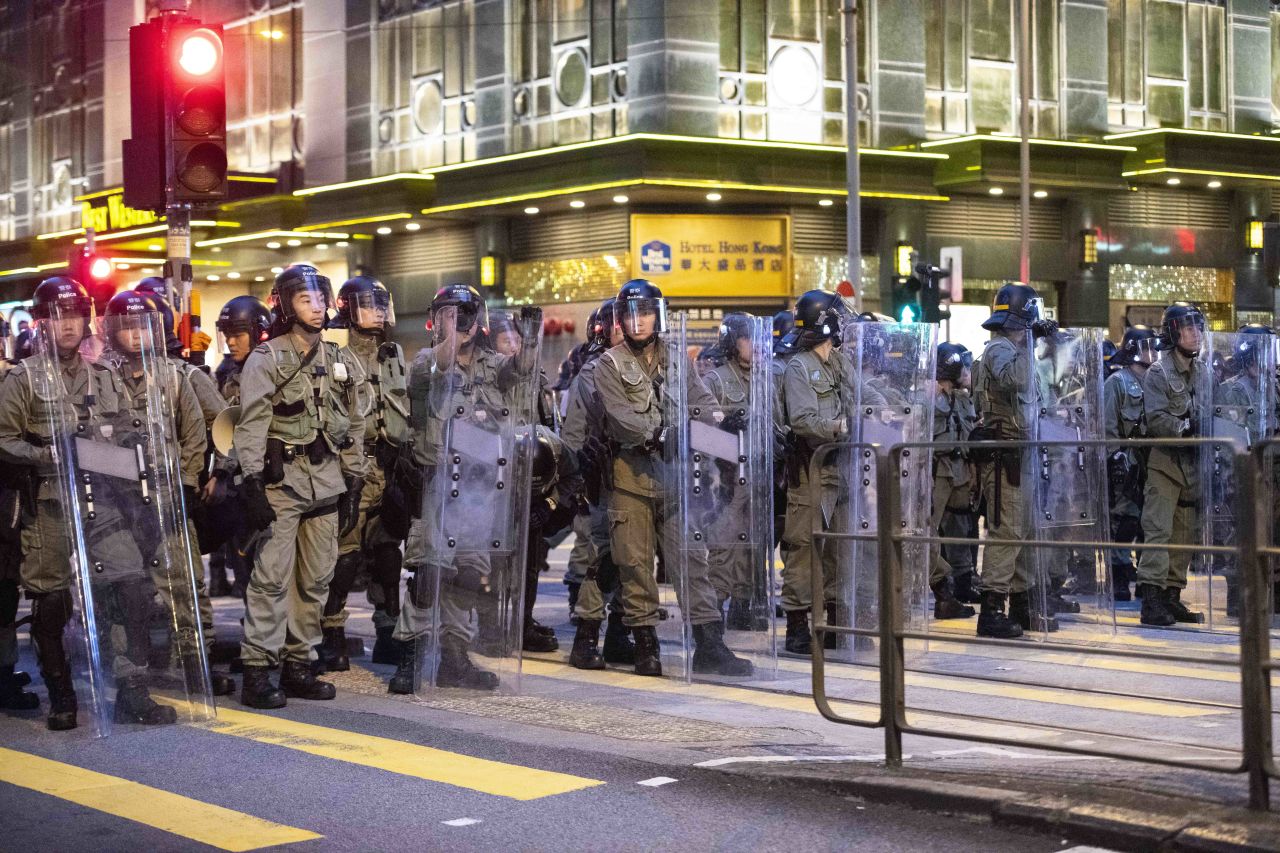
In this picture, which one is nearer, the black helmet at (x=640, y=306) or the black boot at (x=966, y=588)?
the black helmet at (x=640, y=306)

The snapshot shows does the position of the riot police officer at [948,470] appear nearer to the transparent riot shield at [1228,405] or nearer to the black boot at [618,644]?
the transparent riot shield at [1228,405]

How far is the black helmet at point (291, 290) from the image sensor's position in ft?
29.7

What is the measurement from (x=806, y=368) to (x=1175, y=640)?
8.64 ft

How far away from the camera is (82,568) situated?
27.1 ft

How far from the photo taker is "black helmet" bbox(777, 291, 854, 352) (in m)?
10.7

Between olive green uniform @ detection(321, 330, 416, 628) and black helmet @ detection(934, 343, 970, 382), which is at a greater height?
black helmet @ detection(934, 343, 970, 382)

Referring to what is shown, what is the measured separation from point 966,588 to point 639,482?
364 centimetres

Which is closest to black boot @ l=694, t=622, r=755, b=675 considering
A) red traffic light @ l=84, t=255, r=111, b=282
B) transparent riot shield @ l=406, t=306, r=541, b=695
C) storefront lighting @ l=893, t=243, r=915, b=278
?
transparent riot shield @ l=406, t=306, r=541, b=695

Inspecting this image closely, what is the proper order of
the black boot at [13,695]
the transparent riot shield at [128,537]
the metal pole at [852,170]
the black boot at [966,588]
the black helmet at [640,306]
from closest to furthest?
1. the transparent riot shield at [128,537]
2. the black boot at [13,695]
3. the black helmet at [640,306]
4. the black boot at [966,588]
5. the metal pole at [852,170]

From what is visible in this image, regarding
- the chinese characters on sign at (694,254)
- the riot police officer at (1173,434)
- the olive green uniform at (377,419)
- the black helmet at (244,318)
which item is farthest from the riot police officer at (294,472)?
the chinese characters on sign at (694,254)

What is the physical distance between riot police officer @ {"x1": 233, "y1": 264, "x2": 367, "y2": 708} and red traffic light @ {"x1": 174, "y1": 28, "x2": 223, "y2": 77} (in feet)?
9.41

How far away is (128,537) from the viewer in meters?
8.39

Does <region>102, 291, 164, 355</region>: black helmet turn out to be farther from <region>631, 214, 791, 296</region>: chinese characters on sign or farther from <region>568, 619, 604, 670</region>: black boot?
<region>631, 214, 791, 296</region>: chinese characters on sign

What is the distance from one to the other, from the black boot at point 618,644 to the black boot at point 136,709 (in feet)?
9.49
